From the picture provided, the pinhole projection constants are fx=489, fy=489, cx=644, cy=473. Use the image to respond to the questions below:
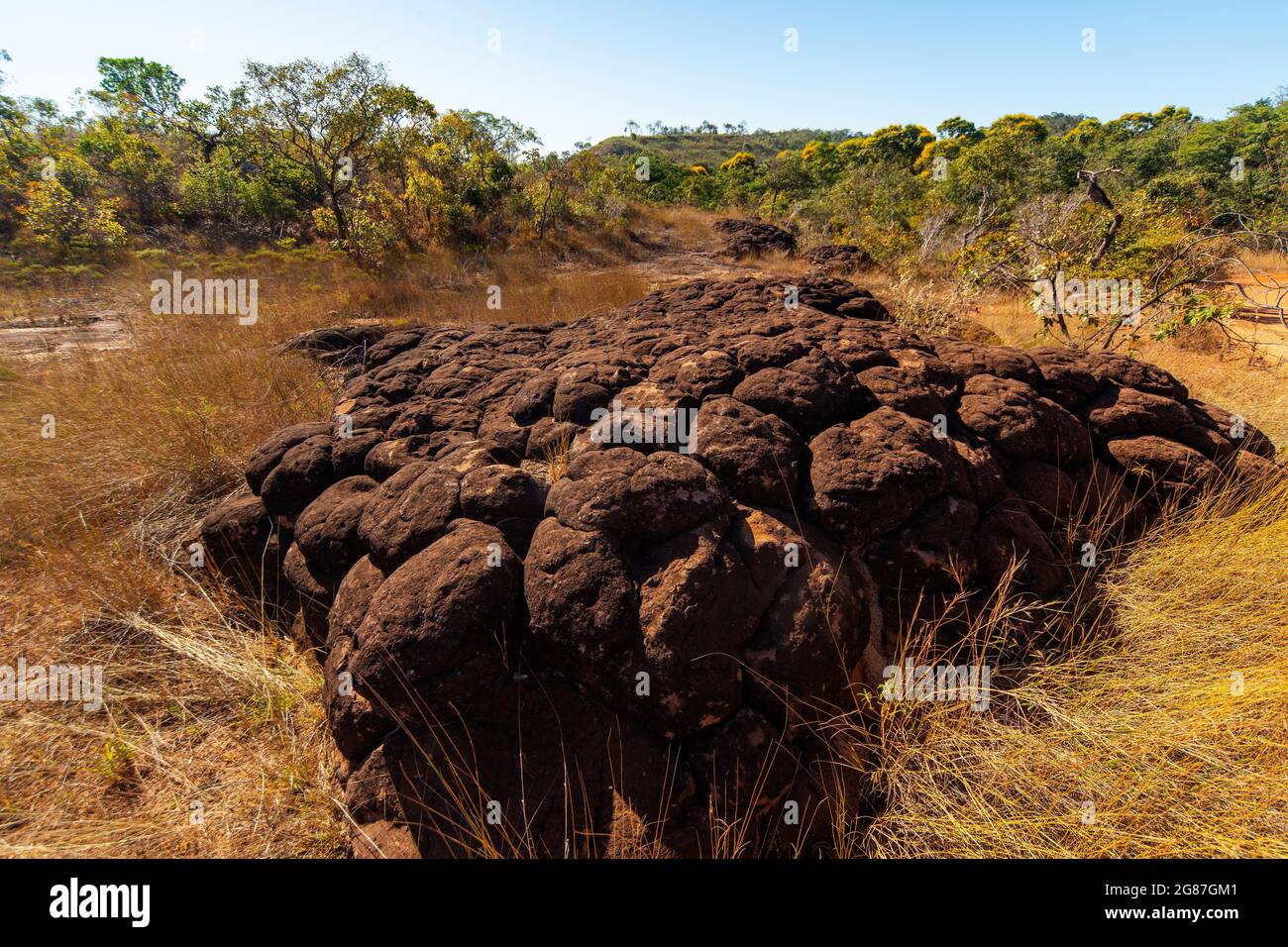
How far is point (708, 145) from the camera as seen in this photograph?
55.7 metres

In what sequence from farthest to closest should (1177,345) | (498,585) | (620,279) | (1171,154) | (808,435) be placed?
(1171,154), (620,279), (1177,345), (808,435), (498,585)

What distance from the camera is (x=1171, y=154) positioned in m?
17.8

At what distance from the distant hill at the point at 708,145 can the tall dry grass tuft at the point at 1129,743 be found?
49.1m

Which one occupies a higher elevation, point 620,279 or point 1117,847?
point 620,279

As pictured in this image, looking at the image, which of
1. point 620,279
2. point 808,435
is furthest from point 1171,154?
point 808,435

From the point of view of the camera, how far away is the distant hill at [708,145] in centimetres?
4719

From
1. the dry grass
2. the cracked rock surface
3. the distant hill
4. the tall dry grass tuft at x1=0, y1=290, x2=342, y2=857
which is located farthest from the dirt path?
the distant hill

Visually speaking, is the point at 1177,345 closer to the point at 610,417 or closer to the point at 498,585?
the point at 610,417

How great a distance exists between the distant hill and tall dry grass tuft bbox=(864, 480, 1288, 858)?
4907 centimetres

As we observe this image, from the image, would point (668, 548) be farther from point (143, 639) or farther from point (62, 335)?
point (62, 335)

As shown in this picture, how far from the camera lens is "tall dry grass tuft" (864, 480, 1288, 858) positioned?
4.83 feet

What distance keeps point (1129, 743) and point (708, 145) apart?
6644 centimetres

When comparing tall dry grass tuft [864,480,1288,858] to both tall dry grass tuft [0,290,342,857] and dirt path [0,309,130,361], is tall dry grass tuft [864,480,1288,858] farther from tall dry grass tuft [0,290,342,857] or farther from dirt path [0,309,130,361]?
dirt path [0,309,130,361]

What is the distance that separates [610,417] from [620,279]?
679 cm
